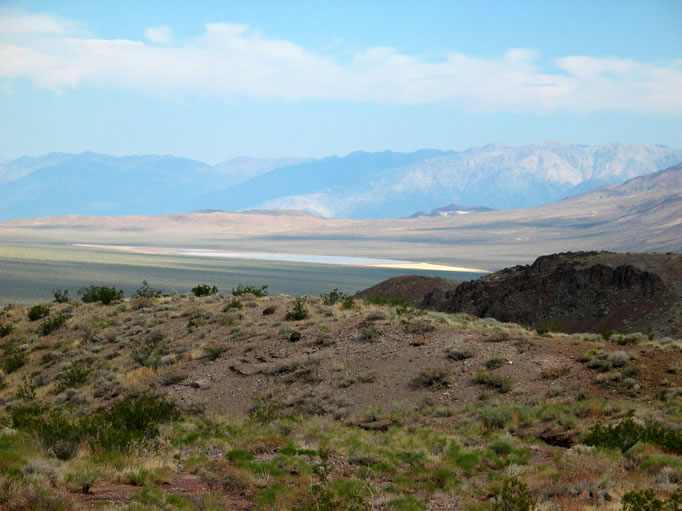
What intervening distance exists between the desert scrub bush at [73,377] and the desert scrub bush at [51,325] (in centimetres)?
580

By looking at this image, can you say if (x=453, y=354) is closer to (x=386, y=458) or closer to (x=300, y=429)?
(x=300, y=429)

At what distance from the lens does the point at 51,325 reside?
25.1 meters

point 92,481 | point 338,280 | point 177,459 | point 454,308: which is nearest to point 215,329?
point 177,459

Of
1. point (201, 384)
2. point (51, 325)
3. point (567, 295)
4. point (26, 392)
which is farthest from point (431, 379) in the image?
point (567, 295)

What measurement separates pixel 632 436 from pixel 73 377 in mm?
14353

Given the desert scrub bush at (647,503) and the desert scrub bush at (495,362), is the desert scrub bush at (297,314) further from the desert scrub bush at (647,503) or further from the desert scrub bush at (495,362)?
the desert scrub bush at (647,503)

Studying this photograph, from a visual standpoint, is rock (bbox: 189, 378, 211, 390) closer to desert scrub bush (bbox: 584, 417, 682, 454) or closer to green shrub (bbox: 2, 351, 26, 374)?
green shrub (bbox: 2, 351, 26, 374)

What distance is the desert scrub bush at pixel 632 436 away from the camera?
32.6ft

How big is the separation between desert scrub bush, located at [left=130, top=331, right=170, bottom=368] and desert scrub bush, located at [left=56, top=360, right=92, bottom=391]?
54.7 inches

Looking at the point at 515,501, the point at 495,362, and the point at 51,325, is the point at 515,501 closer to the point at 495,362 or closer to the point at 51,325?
the point at 495,362

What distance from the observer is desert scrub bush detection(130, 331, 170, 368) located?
19.3 metres

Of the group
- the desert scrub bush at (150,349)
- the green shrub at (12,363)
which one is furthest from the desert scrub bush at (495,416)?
the green shrub at (12,363)

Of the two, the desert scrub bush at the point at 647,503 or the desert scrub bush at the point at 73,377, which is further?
the desert scrub bush at the point at 73,377

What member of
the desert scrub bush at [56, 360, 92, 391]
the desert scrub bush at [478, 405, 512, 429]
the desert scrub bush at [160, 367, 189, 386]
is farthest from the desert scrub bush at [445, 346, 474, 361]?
the desert scrub bush at [56, 360, 92, 391]
